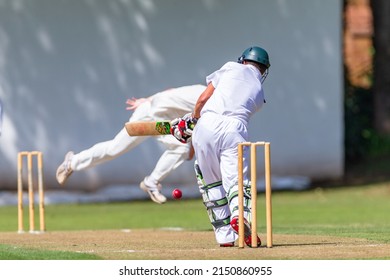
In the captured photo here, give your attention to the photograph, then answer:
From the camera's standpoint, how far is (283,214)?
18922 mm

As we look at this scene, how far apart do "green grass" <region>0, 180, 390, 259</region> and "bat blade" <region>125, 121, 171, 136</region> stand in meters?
2.37

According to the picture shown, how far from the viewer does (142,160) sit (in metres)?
21.8

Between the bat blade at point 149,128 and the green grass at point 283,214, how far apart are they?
93.3 inches

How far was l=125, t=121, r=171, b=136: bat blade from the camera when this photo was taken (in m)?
12.0

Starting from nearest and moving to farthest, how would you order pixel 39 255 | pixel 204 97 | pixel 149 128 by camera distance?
pixel 39 255
pixel 204 97
pixel 149 128

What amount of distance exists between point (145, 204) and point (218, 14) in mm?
3453

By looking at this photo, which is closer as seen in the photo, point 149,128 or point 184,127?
point 184,127

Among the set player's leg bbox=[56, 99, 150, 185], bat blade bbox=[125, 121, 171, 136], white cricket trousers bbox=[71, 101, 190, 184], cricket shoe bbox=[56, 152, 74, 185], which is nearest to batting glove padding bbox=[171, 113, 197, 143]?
bat blade bbox=[125, 121, 171, 136]

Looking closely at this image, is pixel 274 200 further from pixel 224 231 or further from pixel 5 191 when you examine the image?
pixel 224 231

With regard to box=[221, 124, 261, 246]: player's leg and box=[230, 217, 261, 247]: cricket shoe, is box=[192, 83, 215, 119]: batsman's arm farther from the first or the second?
box=[230, 217, 261, 247]: cricket shoe

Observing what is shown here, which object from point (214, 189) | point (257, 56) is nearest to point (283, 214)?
point (214, 189)

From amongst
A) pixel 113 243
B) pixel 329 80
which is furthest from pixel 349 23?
pixel 113 243

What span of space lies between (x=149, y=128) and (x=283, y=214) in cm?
706

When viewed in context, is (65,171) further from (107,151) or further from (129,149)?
(129,149)
